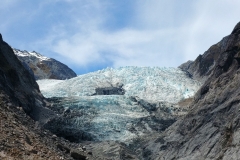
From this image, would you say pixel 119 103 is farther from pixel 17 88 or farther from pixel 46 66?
pixel 46 66

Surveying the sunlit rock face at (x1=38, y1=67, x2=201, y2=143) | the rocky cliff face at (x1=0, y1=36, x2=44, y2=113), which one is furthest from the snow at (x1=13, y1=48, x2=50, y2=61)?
the rocky cliff face at (x1=0, y1=36, x2=44, y2=113)

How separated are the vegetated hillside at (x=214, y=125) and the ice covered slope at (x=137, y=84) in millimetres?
20967

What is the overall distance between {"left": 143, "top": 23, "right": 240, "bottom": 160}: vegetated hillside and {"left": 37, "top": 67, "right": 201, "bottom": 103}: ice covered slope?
20967 mm

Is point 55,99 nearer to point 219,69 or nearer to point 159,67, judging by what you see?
point 219,69

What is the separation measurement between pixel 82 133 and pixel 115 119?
429 centimetres

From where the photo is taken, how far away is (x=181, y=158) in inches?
915

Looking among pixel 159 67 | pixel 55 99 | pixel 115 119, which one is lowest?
pixel 115 119

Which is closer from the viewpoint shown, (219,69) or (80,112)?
(219,69)

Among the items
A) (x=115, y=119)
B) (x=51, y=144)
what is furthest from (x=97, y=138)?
(x=51, y=144)

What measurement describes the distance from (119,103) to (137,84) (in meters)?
16.1

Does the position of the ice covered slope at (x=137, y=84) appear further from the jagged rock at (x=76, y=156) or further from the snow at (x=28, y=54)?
the snow at (x=28, y=54)

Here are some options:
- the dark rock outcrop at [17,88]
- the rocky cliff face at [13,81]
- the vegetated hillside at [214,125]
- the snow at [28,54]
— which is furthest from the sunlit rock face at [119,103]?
the snow at [28,54]

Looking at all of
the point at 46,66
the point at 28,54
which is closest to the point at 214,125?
the point at 46,66

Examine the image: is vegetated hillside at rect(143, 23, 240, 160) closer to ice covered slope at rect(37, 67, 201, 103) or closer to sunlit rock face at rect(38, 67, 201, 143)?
sunlit rock face at rect(38, 67, 201, 143)
